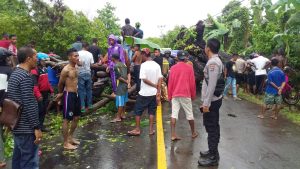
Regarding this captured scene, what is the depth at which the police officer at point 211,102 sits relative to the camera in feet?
21.3

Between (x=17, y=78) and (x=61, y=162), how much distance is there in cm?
268

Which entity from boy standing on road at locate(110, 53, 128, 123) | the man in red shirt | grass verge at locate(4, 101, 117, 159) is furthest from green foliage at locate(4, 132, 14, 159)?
the man in red shirt

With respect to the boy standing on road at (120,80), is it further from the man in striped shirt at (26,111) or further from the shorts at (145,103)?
the man in striped shirt at (26,111)

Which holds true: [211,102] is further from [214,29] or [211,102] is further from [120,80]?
[214,29]

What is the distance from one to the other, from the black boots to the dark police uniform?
7cm

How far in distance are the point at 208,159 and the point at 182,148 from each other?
119 centimetres

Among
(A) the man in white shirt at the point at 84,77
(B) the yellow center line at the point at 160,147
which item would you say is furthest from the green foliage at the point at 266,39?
(A) the man in white shirt at the point at 84,77

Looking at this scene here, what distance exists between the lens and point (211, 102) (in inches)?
264

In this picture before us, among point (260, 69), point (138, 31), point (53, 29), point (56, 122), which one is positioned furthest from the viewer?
point (53, 29)

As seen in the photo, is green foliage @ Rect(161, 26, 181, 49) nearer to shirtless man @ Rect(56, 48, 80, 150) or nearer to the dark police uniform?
shirtless man @ Rect(56, 48, 80, 150)

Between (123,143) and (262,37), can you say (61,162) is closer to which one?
(123,143)

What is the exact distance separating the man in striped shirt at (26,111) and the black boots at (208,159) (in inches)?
116

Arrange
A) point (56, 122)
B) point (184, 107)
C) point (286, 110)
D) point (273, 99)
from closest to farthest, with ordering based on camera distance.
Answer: point (184, 107), point (56, 122), point (273, 99), point (286, 110)

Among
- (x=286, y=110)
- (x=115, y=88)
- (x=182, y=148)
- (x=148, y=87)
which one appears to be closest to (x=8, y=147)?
(x=115, y=88)
